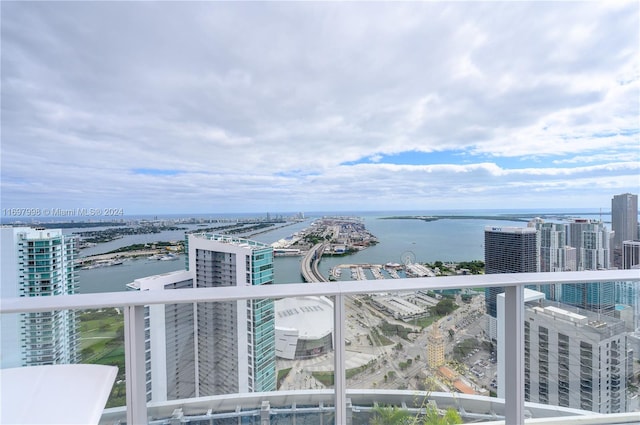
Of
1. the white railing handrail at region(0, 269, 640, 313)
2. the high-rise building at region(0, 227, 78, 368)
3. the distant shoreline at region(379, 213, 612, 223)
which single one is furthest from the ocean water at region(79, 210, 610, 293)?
the white railing handrail at region(0, 269, 640, 313)

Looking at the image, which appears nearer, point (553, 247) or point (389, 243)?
point (553, 247)

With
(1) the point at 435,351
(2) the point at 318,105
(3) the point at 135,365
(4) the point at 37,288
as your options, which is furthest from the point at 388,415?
(2) the point at 318,105

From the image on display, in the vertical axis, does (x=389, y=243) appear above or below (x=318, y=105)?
below

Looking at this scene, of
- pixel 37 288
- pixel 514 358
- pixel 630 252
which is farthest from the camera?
pixel 630 252

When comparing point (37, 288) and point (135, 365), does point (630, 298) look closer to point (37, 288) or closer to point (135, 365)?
point (135, 365)

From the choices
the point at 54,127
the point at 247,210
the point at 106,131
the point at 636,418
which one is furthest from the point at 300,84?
the point at 636,418

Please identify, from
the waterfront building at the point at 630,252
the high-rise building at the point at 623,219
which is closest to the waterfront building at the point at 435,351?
the waterfront building at the point at 630,252

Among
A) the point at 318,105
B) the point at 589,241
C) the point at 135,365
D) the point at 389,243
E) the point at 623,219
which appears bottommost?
the point at 135,365

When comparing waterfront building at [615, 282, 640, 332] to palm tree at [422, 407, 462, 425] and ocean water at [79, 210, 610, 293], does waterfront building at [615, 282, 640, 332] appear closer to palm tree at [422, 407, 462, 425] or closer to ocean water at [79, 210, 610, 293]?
palm tree at [422, 407, 462, 425]
